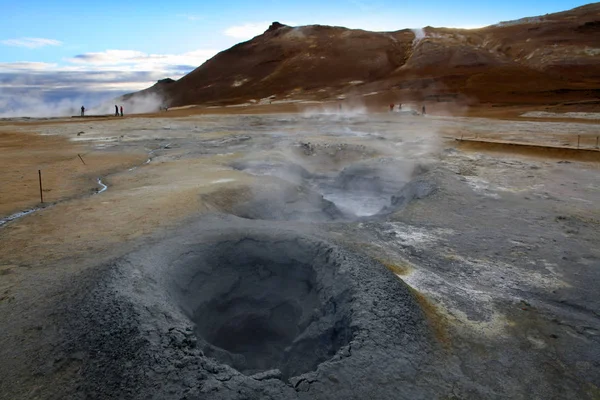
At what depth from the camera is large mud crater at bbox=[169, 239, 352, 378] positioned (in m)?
4.64

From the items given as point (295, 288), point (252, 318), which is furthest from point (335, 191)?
point (252, 318)

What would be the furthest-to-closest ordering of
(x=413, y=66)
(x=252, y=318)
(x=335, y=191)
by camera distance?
(x=413, y=66) → (x=335, y=191) → (x=252, y=318)

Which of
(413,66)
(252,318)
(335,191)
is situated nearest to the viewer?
(252,318)

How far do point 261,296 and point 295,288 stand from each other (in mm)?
461

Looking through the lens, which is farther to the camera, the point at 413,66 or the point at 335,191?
the point at 413,66

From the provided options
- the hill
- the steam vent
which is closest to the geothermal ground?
the steam vent

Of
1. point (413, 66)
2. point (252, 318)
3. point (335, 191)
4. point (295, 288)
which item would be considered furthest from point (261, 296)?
point (413, 66)

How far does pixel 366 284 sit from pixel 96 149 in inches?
543

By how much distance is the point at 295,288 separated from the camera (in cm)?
527

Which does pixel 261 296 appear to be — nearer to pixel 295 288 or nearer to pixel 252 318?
pixel 252 318

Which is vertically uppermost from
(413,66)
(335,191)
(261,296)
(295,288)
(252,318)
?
(413,66)

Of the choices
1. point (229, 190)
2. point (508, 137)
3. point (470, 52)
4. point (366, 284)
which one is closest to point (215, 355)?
point (366, 284)

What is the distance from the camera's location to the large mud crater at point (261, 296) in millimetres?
4637

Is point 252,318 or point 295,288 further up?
point 295,288
